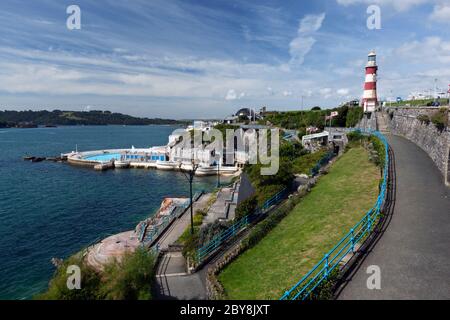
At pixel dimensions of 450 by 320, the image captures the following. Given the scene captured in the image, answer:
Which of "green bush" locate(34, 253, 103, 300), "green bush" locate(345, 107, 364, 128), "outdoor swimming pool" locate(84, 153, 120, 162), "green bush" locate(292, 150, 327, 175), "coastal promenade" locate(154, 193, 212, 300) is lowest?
"coastal promenade" locate(154, 193, 212, 300)

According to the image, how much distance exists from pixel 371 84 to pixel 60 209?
53977 millimetres

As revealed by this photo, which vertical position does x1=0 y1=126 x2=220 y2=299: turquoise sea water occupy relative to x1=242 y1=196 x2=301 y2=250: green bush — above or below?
below

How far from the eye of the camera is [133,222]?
29859mm

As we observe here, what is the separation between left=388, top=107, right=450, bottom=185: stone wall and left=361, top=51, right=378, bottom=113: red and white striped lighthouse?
37.6ft

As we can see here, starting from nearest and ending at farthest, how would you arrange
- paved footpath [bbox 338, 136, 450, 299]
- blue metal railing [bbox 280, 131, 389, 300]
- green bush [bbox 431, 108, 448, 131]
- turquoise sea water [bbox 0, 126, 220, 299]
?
1. paved footpath [bbox 338, 136, 450, 299]
2. blue metal railing [bbox 280, 131, 389, 300]
3. green bush [bbox 431, 108, 448, 131]
4. turquoise sea water [bbox 0, 126, 220, 299]

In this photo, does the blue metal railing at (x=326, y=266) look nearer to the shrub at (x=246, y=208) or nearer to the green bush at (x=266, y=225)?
the green bush at (x=266, y=225)

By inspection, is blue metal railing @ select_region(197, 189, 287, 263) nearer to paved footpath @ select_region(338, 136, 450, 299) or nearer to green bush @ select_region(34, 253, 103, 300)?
green bush @ select_region(34, 253, 103, 300)

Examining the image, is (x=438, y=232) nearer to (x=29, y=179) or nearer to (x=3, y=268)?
(x=3, y=268)

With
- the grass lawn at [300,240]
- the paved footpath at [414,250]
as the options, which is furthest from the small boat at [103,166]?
the paved footpath at [414,250]

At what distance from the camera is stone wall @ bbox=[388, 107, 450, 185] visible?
738 inches

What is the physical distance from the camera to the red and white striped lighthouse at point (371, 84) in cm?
5150

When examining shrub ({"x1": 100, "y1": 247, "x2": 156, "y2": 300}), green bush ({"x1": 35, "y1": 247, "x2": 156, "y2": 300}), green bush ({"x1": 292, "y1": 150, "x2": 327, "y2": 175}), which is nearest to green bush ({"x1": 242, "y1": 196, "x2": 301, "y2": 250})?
shrub ({"x1": 100, "y1": 247, "x2": 156, "y2": 300})

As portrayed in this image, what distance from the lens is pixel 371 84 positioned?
170ft
